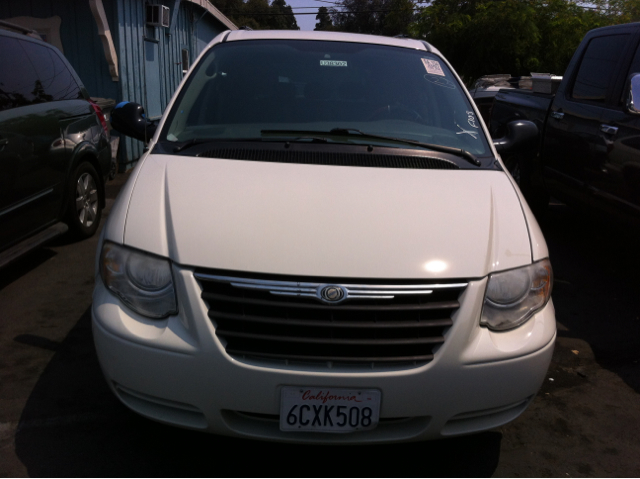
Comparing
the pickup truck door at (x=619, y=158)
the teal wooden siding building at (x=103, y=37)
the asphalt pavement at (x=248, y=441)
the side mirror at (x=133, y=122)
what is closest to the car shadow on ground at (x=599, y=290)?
the asphalt pavement at (x=248, y=441)

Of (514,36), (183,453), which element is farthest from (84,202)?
(514,36)

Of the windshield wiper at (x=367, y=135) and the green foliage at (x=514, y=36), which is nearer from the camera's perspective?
the windshield wiper at (x=367, y=135)

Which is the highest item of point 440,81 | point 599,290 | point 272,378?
point 440,81

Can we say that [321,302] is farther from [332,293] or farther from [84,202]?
[84,202]

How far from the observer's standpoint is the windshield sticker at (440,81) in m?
3.77

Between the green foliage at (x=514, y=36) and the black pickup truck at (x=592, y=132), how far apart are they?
13999 mm

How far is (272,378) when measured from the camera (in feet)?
7.36

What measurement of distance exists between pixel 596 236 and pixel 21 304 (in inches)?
215

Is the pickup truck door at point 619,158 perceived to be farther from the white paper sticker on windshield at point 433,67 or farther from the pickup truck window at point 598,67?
the white paper sticker on windshield at point 433,67

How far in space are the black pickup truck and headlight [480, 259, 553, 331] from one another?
1438mm

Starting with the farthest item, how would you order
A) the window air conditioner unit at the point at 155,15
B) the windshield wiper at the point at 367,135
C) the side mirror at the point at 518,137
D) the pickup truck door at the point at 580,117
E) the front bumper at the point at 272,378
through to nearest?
the window air conditioner unit at the point at 155,15, the pickup truck door at the point at 580,117, the side mirror at the point at 518,137, the windshield wiper at the point at 367,135, the front bumper at the point at 272,378

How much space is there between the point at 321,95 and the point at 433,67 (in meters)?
0.79

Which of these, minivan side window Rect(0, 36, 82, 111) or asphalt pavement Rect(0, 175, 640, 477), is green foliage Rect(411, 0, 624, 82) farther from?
asphalt pavement Rect(0, 175, 640, 477)

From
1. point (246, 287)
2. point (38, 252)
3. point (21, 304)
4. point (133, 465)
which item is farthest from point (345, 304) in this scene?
point (38, 252)
